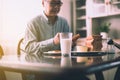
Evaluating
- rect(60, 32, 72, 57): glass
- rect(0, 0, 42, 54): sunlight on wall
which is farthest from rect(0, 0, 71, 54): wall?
rect(60, 32, 72, 57): glass

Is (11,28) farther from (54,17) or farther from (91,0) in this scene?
(91,0)

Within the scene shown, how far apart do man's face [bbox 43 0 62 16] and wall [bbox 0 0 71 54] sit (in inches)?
33.2

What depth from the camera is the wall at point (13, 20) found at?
271 centimetres

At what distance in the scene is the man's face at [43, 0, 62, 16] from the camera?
196 centimetres

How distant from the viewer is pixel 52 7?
1.99 m

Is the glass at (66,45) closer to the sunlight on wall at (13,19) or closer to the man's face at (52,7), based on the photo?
the man's face at (52,7)

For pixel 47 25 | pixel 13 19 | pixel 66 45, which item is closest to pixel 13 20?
pixel 13 19

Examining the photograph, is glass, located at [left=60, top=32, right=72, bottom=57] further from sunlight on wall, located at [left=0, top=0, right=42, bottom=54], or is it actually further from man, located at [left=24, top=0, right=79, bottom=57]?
sunlight on wall, located at [left=0, top=0, right=42, bottom=54]

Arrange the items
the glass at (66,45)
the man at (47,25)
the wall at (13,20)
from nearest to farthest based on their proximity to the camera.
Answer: the glass at (66,45), the man at (47,25), the wall at (13,20)

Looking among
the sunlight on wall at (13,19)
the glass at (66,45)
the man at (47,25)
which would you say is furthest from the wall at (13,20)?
the glass at (66,45)

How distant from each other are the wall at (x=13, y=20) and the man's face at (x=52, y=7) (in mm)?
844

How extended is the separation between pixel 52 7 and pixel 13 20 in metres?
0.95

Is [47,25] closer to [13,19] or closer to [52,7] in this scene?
[52,7]

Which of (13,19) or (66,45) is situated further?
(13,19)
